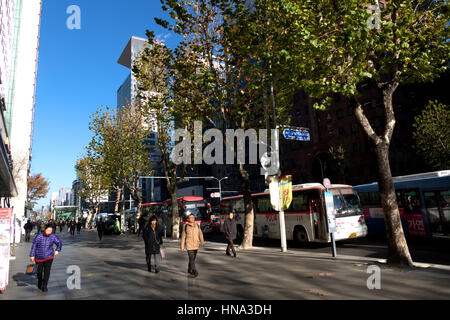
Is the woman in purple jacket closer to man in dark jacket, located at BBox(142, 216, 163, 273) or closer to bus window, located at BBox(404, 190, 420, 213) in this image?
man in dark jacket, located at BBox(142, 216, 163, 273)

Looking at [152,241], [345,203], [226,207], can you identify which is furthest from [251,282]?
[226,207]

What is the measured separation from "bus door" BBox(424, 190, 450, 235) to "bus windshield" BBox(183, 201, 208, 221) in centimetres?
1788

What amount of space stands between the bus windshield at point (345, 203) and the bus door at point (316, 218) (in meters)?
0.86

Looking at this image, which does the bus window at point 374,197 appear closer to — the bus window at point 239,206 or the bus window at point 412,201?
the bus window at point 412,201

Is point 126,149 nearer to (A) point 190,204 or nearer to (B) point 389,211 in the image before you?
(A) point 190,204

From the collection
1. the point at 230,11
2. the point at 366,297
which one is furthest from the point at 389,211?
the point at 230,11

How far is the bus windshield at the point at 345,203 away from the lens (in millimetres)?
14016

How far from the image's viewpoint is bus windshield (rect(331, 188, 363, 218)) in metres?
14.0

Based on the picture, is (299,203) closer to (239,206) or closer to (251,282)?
(239,206)

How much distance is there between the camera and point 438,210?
13.4m

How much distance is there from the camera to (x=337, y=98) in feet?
160

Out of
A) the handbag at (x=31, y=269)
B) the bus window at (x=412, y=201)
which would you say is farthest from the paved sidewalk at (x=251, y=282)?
the bus window at (x=412, y=201)
